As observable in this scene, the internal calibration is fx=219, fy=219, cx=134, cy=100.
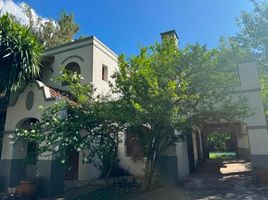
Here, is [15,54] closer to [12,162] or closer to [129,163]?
[12,162]

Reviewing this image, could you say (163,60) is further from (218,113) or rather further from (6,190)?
(6,190)

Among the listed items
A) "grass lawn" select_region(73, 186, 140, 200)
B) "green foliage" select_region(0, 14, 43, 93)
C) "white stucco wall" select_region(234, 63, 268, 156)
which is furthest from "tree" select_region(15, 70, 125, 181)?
"white stucco wall" select_region(234, 63, 268, 156)

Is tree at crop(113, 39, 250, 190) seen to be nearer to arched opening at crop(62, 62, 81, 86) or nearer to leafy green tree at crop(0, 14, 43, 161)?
leafy green tree at crop(0, 14, 43, 161)

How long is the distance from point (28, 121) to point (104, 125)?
19.1 feet

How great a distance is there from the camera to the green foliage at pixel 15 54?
11484 mm

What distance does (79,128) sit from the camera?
32.9 feet

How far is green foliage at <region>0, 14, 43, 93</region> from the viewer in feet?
37.7

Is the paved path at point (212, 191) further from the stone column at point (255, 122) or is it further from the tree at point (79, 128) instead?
the tree at point (79, 128)

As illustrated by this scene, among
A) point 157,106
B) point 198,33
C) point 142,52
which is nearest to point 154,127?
point 157,106

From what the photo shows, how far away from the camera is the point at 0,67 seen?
→ 474 inches

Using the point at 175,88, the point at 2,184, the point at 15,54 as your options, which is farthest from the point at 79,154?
the point at 175,88

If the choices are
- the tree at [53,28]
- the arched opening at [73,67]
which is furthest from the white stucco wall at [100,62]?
the tree at [53,28]

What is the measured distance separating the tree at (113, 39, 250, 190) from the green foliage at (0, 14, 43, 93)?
545 cm

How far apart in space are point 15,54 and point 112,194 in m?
8.70
